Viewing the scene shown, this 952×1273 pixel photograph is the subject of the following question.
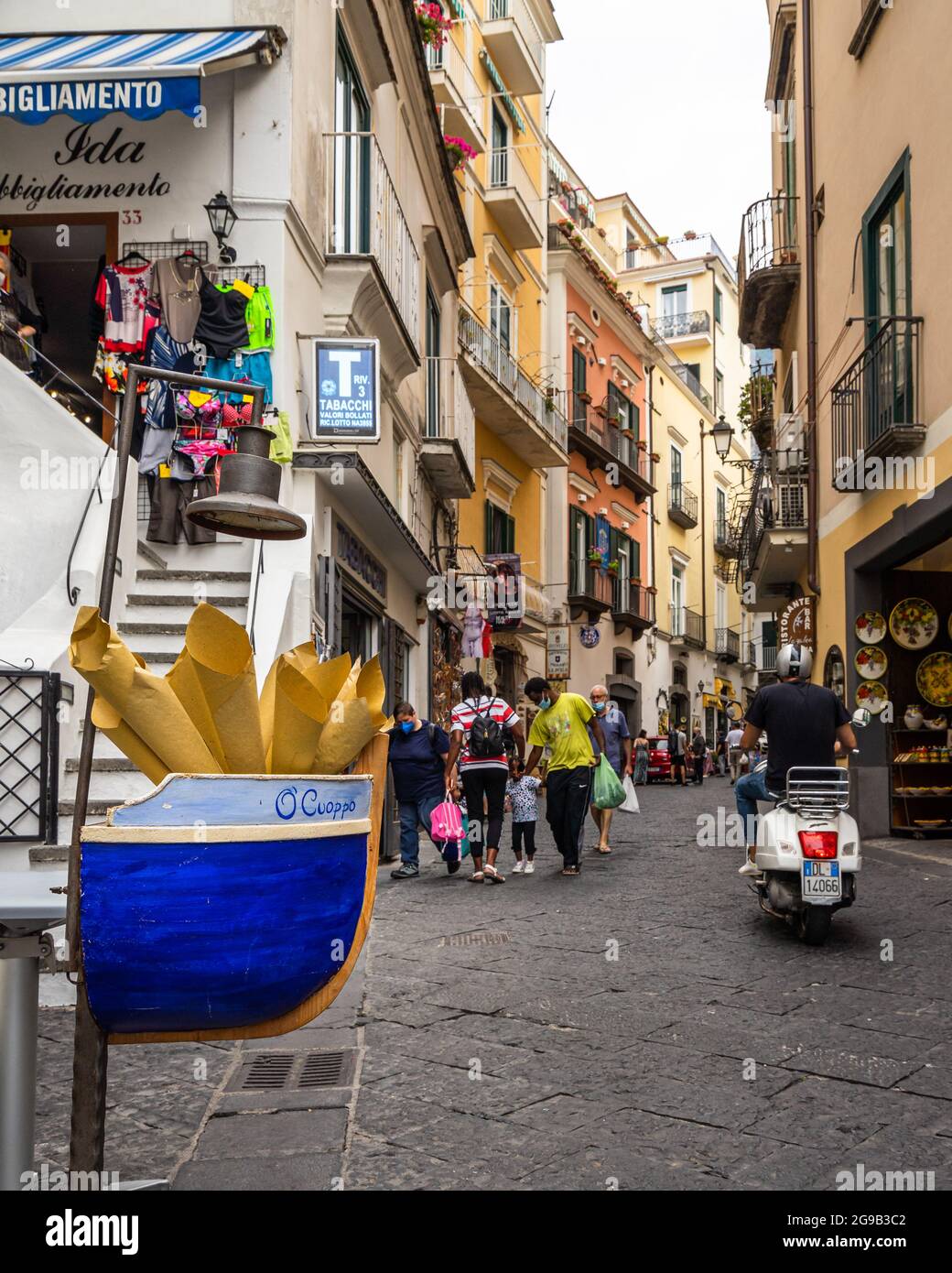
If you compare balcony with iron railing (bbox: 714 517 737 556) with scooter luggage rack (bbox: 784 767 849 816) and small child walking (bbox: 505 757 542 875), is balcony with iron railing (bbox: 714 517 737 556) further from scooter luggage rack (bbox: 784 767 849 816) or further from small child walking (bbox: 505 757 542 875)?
scooter luggage rack (bbox: 784 767 849 816)

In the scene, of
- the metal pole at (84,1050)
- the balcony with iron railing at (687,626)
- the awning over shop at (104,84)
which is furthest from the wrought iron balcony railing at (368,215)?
the balcony with iron railing at (687,626)

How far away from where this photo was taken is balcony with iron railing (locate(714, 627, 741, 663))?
45438 millimetres

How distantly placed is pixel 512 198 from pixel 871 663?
537 inches

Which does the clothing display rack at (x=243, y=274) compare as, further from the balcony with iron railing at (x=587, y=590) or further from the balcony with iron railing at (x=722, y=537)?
the balcony with iron railing at (x=722, y=537)

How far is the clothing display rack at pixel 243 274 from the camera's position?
1034 centimetres

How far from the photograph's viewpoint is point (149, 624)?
8648 mm

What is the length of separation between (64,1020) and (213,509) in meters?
2.94

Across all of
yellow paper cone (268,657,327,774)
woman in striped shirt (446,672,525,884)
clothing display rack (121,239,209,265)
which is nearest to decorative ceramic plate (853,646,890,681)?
woman in striped shirt (446,672,525,884)

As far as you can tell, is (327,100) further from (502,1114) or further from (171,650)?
(502,1114)

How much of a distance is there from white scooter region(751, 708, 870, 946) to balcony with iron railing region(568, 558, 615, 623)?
21.4m

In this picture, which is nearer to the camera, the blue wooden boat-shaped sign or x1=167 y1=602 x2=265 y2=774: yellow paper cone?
the blue wooden boat-shaped sign

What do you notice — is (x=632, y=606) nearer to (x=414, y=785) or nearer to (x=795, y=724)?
(x=414, y=785)
